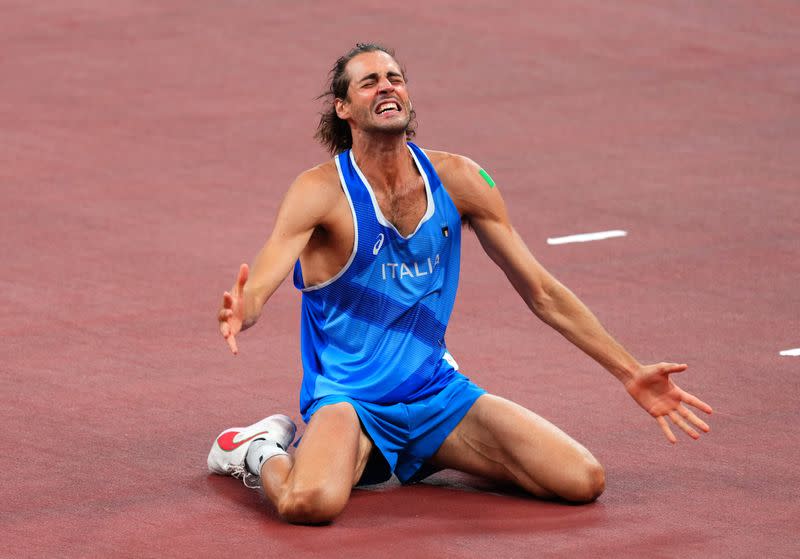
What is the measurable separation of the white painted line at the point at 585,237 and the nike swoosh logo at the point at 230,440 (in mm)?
3917

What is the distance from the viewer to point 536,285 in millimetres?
6344

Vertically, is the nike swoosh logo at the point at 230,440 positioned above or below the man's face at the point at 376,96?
below

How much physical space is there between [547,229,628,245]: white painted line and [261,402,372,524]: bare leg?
3.98 metres

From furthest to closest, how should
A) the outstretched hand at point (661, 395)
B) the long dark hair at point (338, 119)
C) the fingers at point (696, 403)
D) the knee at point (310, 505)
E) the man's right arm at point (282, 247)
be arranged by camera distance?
the long dark hair at point (338, 119) < the outstretched hand at point (661, 395) < the fingers at point (696, 403) < the knee at point (310, 505) < the man's right arm at point (282, 247)

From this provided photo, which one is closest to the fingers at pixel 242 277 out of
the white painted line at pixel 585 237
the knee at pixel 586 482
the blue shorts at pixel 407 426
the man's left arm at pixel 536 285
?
the blue shorts at pixel 407 426

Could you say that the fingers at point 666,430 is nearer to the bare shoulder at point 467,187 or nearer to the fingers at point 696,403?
the fingers at point 696,403

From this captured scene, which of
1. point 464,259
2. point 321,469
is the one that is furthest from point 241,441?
point 464,259

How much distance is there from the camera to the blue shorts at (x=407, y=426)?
6.21 m

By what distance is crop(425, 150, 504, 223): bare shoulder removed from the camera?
6395 mm

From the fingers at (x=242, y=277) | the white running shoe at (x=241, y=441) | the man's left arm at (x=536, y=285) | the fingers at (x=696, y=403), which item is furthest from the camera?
the white running shoe at (x=241, y=441)

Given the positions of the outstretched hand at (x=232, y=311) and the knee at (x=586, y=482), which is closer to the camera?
the outstretched hand at (x=232, y=311)

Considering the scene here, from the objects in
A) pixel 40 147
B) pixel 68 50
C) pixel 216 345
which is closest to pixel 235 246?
pixel 216 345

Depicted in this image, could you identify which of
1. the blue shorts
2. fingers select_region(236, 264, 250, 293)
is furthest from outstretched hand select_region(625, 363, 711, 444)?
fingers select_region(236, 264, 250, 293)

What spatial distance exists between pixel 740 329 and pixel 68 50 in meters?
7.56
